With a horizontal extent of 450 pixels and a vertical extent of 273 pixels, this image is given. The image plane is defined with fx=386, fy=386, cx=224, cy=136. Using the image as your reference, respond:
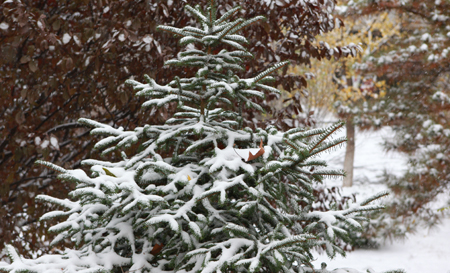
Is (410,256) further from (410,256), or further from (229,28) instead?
(229,28)

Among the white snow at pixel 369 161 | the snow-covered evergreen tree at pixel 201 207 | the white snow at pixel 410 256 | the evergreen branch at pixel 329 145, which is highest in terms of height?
the evergreen branch at pixel 329 145

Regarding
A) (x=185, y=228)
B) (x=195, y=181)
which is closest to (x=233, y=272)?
(x=185, y=228)

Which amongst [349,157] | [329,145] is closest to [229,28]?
[329,145]

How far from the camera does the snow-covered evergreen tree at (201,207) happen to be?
160 cm

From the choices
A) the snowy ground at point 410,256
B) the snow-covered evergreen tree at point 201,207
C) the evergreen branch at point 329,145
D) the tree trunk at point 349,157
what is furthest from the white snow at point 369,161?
the evergreen branch at point 329,145

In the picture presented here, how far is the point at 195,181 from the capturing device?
176cm

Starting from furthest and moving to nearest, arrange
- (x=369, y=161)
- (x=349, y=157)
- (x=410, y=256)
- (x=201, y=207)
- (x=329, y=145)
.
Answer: (x=369, y=161), (x=349, y=157), (x=410, y=256), (x=201, y=207), (x=329, y=145)

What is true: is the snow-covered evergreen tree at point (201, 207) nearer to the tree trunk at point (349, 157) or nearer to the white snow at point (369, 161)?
the tree trunk at point (349, 157)

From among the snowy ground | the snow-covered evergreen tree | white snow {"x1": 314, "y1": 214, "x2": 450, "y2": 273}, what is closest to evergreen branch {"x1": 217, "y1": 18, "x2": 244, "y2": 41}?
the snow-covered evergreen tree

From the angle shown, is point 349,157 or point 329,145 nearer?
point 329,145

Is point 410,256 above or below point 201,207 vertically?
below

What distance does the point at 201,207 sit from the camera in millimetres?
1822

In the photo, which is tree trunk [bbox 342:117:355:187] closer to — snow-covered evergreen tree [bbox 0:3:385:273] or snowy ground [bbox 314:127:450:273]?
snowy ground [bbox 314:127:450:273]

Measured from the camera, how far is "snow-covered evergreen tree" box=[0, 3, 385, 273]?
5.25 ft
